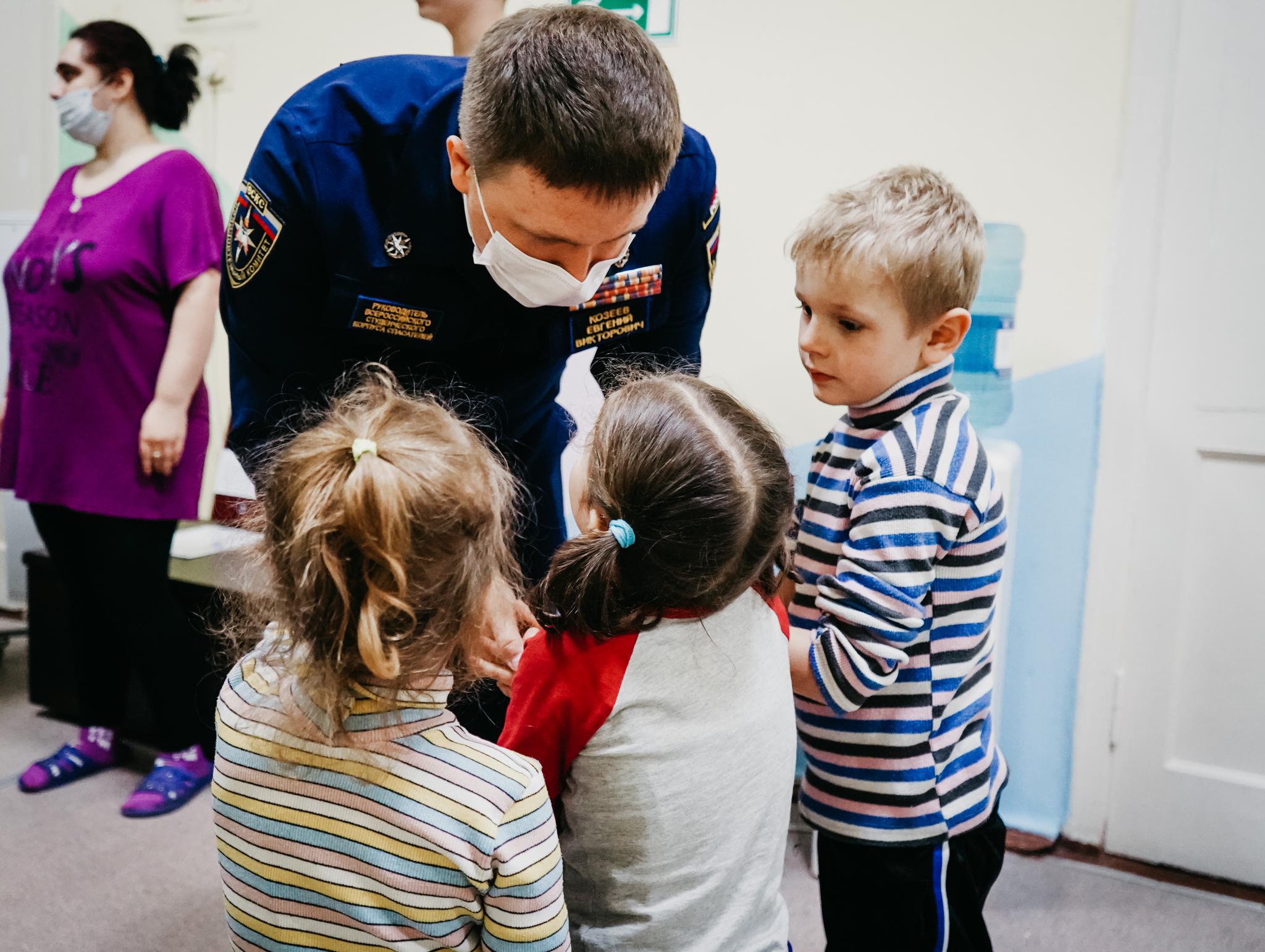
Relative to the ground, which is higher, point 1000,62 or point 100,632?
point 1000,62

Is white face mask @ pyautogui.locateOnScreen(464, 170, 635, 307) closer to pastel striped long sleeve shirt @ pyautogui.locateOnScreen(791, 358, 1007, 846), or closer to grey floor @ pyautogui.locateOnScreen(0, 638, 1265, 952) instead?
pastel striped long sleeve shirt @ pyautogui.locateOnScreen(791, 358, 1007, 846)

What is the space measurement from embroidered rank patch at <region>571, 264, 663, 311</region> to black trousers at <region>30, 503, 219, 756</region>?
1.27 m

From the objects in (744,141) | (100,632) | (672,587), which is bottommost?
(100,632)

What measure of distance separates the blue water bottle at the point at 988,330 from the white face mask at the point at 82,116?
1804mm

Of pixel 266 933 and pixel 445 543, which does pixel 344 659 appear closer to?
pixel 445 543

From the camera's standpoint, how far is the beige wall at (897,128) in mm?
1751

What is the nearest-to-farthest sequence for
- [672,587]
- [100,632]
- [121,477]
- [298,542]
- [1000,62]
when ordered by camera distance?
[298,542]
[672,587]
[1000,62]
[121,477]
[100,632]

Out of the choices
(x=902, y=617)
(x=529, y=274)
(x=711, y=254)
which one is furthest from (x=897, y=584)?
(x=711, y=254)

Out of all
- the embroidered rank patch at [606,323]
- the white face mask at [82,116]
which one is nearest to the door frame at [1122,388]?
the embroidered rank patch at [606,323]

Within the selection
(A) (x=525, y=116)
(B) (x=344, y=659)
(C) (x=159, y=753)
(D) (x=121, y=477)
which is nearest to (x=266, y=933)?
(B) (x=344, y=659)

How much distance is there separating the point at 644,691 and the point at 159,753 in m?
1.87

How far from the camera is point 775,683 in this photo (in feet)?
2.80

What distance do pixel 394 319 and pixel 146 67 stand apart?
133 centimetres

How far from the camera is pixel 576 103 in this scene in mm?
857
